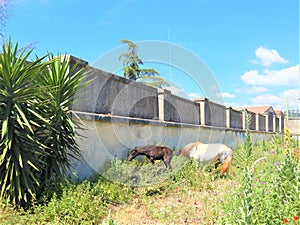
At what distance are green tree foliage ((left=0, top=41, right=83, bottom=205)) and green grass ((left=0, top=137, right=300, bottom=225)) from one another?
329 millimetres

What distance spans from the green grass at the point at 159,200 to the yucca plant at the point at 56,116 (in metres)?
0.35

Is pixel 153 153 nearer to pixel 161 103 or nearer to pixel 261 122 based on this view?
pixel 161 103

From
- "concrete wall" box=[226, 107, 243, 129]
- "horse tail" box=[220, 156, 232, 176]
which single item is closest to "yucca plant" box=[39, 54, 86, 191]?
"horse tail" box=[220, 156, 232, 176]

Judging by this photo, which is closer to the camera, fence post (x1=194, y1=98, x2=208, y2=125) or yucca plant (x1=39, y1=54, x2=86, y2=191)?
yucca plant (x1=39, y1=54, x2=86, y2=191)

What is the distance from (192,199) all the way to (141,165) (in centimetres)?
160

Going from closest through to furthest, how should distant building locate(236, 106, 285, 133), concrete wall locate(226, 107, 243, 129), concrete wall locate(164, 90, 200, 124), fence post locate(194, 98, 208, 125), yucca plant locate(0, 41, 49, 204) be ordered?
yucca plant locate(0, 41, 49, 204), concrete wall locate(164, 90, 200, 124), fence post locate(194, 98, 208, 125), concrete wall locate(226, 107, 243, 129), distant building locate(236, 106, 285, 133)

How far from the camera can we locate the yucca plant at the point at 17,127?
4.03 meters

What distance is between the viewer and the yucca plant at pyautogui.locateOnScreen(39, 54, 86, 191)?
4.62 m

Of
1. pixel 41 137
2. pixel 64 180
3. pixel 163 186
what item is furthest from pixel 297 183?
pixel 41 137

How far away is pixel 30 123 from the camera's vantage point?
439 cm

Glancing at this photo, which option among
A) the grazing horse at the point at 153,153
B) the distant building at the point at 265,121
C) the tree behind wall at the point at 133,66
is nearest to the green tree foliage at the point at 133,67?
the tree behind wall at the point at 133,66

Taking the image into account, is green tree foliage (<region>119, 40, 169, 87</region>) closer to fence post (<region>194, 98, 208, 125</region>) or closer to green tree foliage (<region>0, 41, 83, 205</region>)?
fence post (<region>194, 98, 208, 125</region>)

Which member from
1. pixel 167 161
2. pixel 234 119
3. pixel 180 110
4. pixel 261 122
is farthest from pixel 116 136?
pixel 261 122

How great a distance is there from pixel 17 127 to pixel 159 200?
2758 mm
